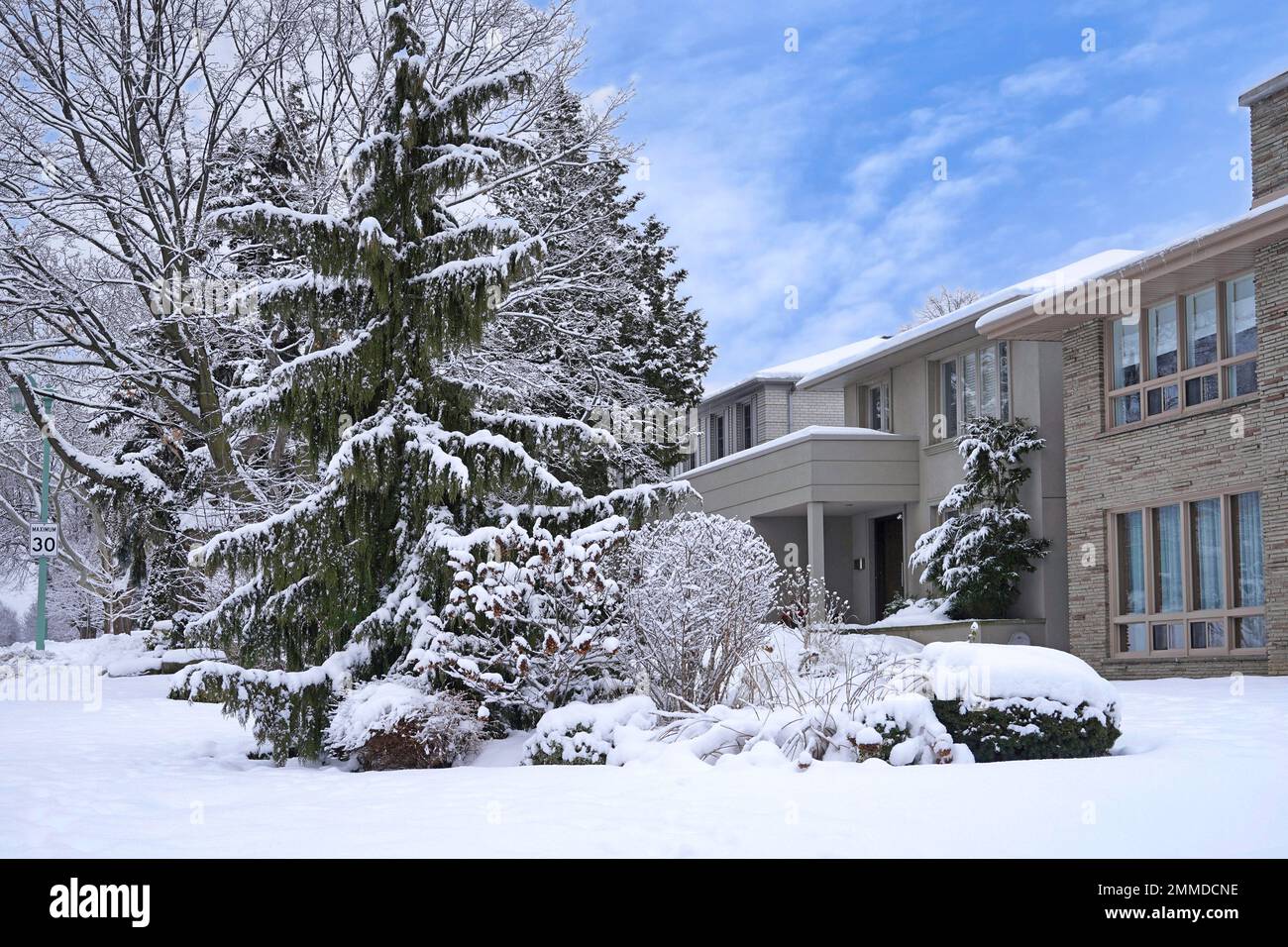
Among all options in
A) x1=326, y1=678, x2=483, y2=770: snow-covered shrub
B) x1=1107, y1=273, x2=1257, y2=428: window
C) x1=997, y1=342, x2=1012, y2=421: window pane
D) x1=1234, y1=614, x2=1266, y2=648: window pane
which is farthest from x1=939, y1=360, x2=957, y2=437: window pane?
x1=326, y1=678, x2=483, y2=770: snow-covered shrub

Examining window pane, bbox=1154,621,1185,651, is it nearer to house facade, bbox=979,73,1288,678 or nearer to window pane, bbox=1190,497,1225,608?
house facade, bbox=979,73,1288,678

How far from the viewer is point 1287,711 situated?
450 inches

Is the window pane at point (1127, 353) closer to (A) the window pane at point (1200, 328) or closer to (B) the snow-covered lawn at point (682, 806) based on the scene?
(A) the window pane at point (1200, 328)

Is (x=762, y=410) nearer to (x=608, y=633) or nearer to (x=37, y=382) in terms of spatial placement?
(x=37, y=382)

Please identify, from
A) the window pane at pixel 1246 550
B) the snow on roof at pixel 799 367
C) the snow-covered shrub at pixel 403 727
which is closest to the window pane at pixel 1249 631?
the window pane at pixel 1246 550

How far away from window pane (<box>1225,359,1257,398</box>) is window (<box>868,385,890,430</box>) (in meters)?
9.76

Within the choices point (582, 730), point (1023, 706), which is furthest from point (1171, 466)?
point (582, 730)

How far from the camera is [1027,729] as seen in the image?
9531 millimetres

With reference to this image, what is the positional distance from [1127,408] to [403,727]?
42.5 ft

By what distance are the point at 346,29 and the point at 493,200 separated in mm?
4131

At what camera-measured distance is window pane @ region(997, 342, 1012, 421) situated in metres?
22.0

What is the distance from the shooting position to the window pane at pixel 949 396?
23938mm

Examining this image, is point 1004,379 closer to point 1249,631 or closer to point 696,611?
point 1249,631
